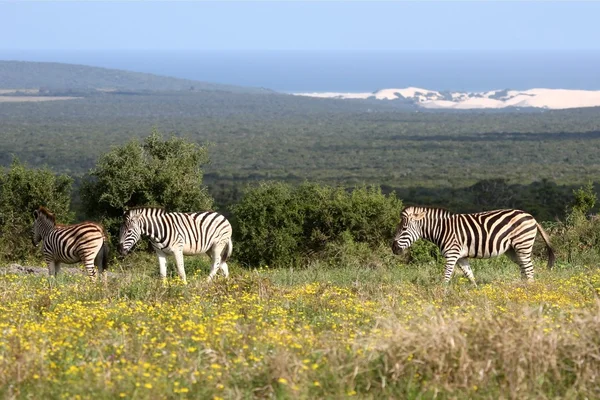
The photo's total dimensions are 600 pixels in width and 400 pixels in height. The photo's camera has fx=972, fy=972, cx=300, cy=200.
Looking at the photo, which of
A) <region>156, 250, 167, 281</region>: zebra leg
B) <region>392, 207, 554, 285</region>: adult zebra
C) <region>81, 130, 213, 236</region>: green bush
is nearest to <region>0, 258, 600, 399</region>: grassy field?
<region>156, 250, 167, 281</region>: zebra leg

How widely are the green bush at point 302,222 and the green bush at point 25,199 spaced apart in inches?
220

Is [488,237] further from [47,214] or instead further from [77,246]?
[47,214]

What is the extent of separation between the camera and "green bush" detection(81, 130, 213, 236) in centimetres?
2958

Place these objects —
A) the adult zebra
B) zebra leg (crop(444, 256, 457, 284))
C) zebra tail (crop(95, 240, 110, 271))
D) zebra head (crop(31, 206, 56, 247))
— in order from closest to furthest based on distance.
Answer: zebra leg (crop(444, 256, 457, 284)) → the adult zebra → zebra tail (crop(95, 240, 110, 271)) → zebra head (crop(31, 206, 56, 247))

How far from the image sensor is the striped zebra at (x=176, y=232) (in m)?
16.1

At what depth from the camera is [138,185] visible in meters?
29.4

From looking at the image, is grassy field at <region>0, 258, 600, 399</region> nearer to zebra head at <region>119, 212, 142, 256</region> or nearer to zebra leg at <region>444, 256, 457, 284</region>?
zebra leg at <region>444, 256, 457, 284</region>

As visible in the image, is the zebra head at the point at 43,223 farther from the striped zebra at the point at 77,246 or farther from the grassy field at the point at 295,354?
the grassy field at the point at 295,354

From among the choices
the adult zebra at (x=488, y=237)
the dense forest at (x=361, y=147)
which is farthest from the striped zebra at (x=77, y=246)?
the dense forest at (x=361, y=147)

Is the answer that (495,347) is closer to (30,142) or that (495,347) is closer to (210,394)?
(210,394)

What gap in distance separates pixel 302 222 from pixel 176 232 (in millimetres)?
13575

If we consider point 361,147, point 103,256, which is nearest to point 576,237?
point 103,256

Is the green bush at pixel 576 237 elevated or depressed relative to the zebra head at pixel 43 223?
depressed

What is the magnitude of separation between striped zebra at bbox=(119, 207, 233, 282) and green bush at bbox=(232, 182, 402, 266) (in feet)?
36.0
